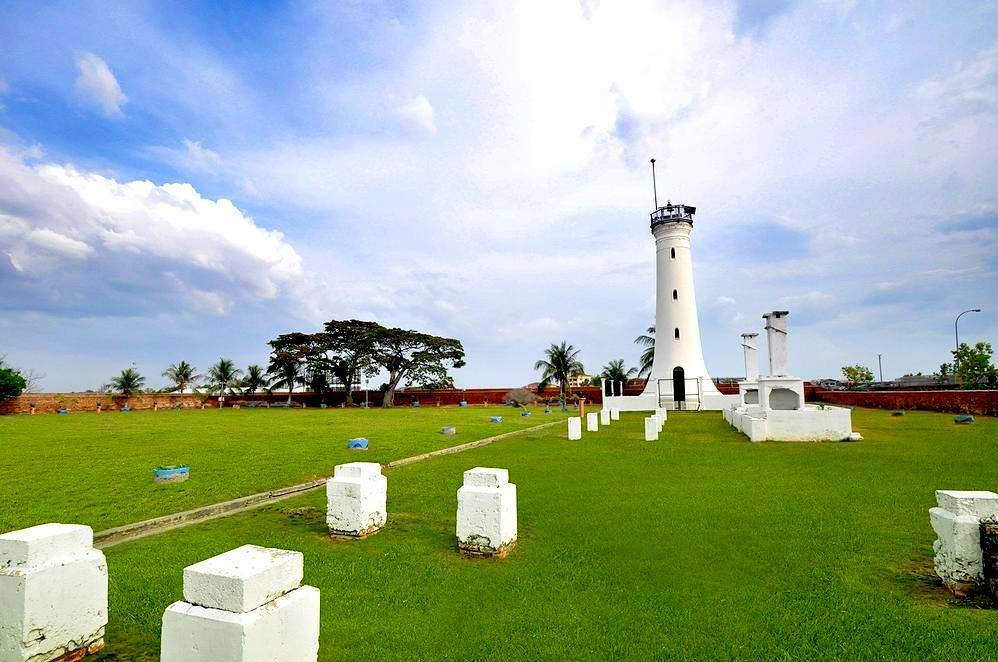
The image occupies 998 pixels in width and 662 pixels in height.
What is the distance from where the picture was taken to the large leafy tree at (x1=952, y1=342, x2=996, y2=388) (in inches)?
1163

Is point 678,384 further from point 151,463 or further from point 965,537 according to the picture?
point 965,537

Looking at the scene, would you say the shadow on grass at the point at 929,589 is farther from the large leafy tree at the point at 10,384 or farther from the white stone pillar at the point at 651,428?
the large leafy tree at the point at 10,384

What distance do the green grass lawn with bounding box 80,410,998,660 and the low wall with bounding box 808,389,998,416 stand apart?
52.1ft

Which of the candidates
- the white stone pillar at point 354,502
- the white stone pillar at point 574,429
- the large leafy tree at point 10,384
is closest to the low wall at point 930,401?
the white stone pillar at point 574,429

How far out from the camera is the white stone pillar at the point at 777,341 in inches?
684

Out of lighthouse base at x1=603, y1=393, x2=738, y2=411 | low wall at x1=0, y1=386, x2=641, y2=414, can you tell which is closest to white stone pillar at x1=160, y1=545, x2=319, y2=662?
lighthouse base at x1=603, y1=393, x2=738, y2=411

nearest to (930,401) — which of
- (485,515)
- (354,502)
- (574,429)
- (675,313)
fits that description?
(675,313)

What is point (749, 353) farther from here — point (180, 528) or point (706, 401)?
point (180, 528)

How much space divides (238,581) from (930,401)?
97.3ft

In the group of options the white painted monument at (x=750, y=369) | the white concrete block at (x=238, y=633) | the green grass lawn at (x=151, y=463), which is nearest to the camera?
the white concrete block at (x=238, y=633)

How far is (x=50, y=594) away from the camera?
10.3 feet

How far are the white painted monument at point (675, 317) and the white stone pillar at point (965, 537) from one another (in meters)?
27.4

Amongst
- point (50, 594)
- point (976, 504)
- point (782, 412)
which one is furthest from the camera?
point (782, 412)

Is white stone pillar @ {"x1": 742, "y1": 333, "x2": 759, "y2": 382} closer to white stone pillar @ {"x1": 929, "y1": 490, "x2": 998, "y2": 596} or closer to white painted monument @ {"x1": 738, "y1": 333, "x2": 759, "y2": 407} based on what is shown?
white painted monument @ {"x1": 738, "y1": 333, "x2": 759, "y2": 407}
